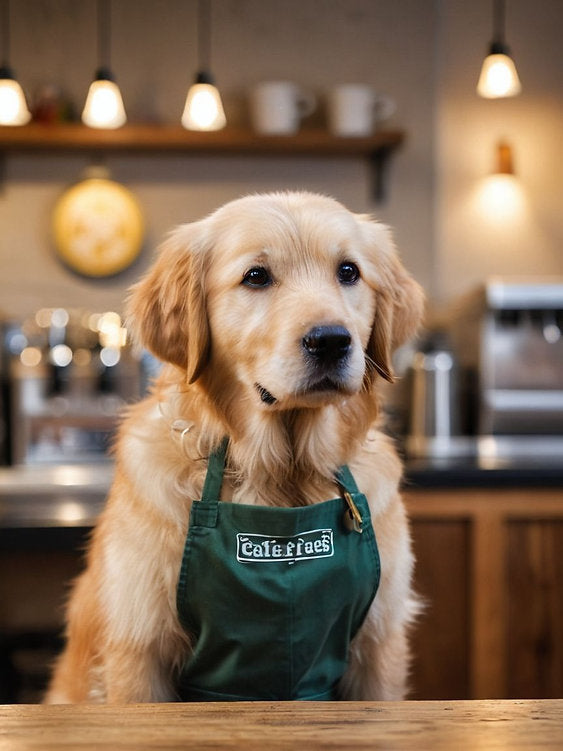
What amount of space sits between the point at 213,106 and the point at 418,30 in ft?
3.52

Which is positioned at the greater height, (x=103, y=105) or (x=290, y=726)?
(x=103, y=105)

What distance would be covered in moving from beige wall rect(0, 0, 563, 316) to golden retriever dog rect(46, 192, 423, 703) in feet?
7.71

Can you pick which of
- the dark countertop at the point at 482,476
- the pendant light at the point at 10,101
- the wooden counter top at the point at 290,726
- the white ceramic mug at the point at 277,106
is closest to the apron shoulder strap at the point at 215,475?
the wooden counter top at the point at 290,726

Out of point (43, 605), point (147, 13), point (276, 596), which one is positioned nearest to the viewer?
point (276, 596)

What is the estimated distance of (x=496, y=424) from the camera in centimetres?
315

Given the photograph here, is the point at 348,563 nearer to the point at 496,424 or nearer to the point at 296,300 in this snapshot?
the point at 296,300

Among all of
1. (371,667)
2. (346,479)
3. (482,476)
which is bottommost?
(371,667)

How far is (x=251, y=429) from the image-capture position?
4.23ft

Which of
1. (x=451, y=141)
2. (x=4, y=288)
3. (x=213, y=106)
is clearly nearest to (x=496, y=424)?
(x=451, y=141)

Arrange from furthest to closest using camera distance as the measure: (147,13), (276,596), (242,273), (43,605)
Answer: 1. (147,13)
2. (43,605)
3. (242,273)
4. (276,596)

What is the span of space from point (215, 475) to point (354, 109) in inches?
98.6

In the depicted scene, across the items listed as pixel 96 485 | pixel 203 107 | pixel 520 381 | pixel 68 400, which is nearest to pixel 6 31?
pixel 203 107

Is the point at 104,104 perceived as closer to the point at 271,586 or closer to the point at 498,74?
the point at 498,74

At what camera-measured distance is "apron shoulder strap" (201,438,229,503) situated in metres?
1.18
